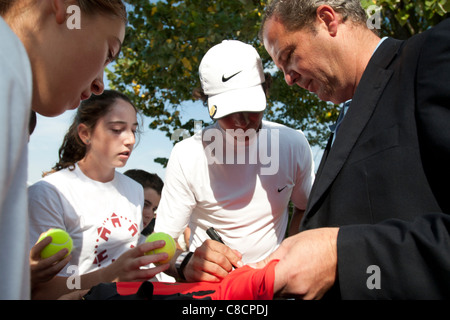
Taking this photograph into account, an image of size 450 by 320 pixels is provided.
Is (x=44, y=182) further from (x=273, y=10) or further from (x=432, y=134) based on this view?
(x=432, y=134)

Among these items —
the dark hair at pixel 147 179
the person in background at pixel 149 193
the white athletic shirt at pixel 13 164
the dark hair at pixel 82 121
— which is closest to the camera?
the white athletic shirt at pixel 13 164

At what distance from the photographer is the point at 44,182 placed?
2.72 meters

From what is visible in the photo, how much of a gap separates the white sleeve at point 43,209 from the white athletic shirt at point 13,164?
6.68 ft

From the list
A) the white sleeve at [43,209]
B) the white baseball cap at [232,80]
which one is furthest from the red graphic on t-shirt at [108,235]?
the white baseball cap at [232,80]

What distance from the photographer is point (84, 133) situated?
3.36 metres

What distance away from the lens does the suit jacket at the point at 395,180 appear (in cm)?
110

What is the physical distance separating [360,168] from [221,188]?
150 cm

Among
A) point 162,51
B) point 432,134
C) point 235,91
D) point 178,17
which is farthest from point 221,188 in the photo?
point 178,17

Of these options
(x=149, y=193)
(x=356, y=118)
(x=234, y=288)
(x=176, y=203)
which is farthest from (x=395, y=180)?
(x=149, y=193)

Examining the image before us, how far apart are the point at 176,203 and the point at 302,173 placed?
104 cm

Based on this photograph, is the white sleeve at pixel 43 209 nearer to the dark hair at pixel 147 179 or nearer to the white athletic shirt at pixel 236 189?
→ the white athletic shirt at pixel 236 189

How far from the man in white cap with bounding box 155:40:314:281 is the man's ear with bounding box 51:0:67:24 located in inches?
64.1

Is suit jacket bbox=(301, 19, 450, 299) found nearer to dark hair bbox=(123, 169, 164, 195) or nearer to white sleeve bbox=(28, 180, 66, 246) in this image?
white sleeve bbox=(28, 180, 66, 246)

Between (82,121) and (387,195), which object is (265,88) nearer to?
(82,121)
